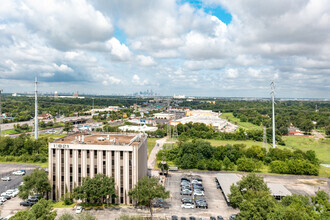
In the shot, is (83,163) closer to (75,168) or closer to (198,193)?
(75,168)

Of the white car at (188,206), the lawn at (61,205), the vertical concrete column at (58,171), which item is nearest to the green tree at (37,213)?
the lawn at (61,205)

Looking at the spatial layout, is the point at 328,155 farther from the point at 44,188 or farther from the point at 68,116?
the point at 68,116

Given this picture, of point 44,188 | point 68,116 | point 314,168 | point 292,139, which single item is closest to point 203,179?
point 314,168

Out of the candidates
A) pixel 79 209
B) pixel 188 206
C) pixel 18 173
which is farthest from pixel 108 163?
pixel 18 173

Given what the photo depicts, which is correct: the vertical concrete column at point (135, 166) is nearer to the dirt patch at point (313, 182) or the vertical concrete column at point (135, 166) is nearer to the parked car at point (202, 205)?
the parked car at point (202, 205)

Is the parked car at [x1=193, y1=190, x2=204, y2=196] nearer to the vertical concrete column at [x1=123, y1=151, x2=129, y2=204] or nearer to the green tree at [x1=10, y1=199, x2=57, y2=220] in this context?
Result: the vertical concrete column at [x1=123, y1=151, x2=129, y2=204]

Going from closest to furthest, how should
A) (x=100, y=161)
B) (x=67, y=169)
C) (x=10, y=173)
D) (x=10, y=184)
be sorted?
(x=100, y=161) < (x=67, y=169) < (x=10, y=184) < (x=10, y=173)
